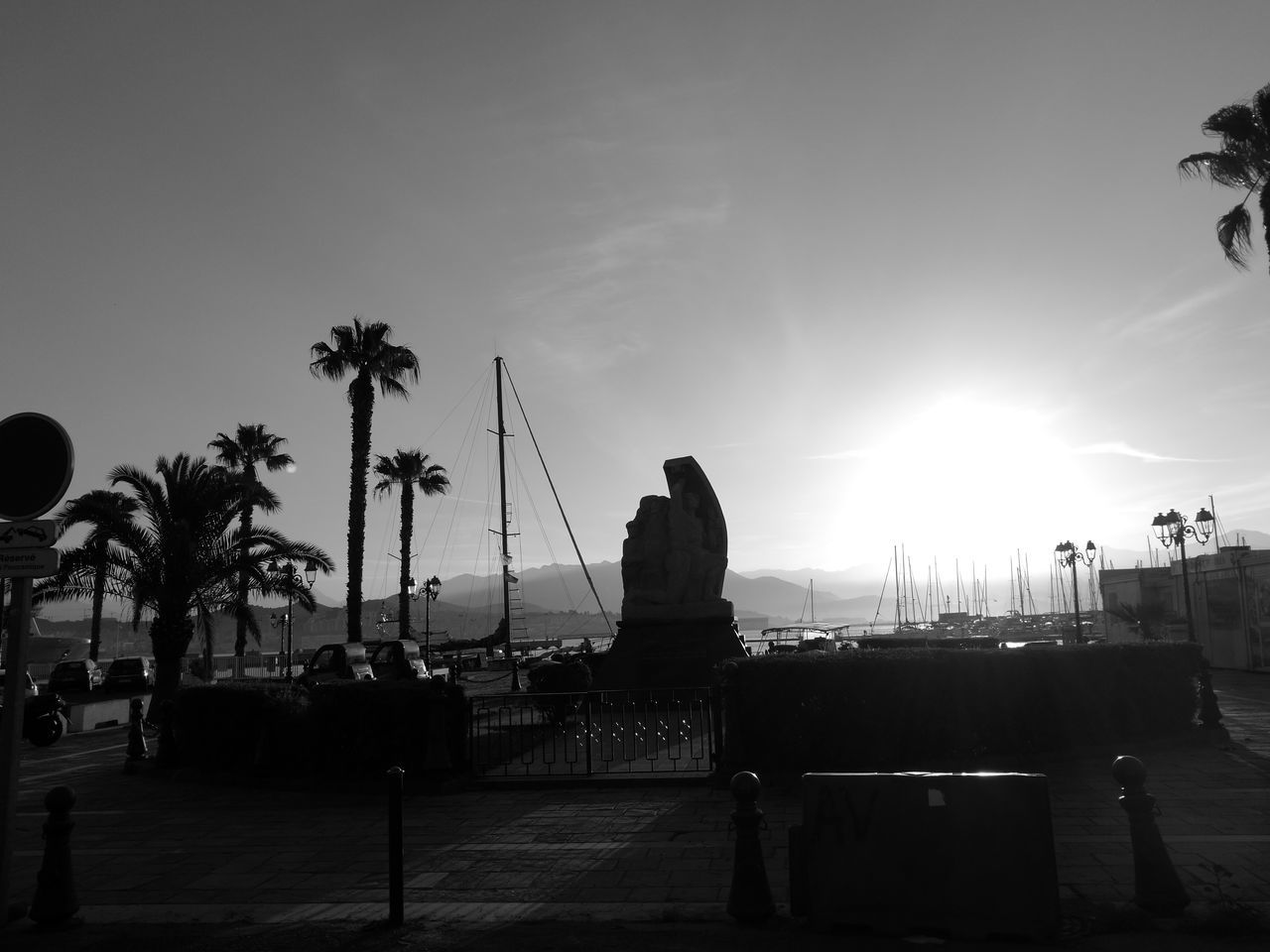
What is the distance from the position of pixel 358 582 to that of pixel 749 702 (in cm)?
2440

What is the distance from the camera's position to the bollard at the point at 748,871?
5.67 metres

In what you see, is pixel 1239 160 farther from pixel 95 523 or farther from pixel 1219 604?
pixel 95 523

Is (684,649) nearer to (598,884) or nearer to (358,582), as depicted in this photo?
(598,884)

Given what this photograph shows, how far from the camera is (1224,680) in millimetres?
21984

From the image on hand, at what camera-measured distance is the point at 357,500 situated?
1257 inches

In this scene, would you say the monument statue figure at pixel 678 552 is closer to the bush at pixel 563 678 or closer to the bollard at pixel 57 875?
the bush at pixel 563 678

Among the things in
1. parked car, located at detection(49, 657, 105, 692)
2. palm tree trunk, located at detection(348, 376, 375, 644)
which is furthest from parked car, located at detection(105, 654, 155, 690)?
palm tree trunk, located at detection(348, 376, 375, 644)

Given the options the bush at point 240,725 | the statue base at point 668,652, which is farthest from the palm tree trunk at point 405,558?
the bush at point 240,725

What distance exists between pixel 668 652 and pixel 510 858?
441 inches

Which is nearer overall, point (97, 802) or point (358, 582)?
point (97, 802)

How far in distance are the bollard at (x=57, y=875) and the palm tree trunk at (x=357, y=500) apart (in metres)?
25.9

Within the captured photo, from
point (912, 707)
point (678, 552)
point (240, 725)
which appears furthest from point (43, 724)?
point (912, 707)

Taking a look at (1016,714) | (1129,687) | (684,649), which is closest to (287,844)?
(1016,714)

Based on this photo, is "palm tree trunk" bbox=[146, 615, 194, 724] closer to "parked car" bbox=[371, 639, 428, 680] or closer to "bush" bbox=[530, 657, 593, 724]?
"parked car" bbox=[371, 639, 428, 680]
